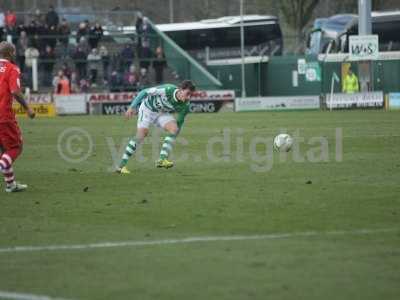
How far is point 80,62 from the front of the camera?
47.9 metres

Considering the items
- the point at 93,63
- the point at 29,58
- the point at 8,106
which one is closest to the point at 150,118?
the point at 8,106

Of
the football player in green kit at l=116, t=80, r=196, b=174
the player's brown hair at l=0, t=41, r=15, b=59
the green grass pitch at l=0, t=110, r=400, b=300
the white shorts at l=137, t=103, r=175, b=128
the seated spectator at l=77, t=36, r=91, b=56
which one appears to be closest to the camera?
the green grass pitch at l=0, t=110, r=400, b=300

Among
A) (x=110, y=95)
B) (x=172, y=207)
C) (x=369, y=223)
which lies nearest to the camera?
(x=369, y=223)

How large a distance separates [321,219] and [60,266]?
3.55 metres

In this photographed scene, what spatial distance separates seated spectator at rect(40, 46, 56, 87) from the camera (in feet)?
155

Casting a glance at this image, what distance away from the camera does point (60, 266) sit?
974 centimetres

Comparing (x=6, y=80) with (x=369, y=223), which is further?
(x=6, y=80)

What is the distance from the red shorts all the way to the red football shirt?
0.09 meters

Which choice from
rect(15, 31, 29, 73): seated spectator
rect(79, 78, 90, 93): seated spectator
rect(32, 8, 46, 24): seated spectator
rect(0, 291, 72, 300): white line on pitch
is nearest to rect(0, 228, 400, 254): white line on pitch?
rect(0, 291, 72, 300): white line on pitch

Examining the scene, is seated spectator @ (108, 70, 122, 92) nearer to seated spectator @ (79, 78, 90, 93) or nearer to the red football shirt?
seated spectator @ (79, 78, 90, 93)

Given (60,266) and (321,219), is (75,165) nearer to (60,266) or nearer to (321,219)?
(321,219)

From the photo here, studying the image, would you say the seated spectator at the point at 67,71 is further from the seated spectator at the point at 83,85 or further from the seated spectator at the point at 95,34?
the seated spectator at the point at 95,34

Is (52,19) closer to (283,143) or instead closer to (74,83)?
(74,83)

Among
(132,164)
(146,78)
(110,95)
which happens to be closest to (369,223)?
(132,164)
